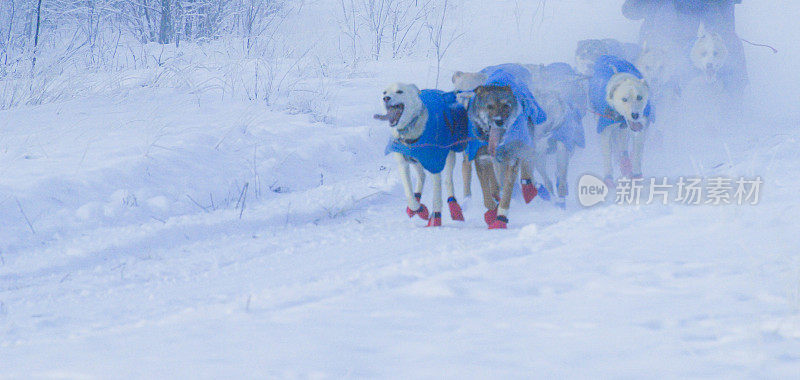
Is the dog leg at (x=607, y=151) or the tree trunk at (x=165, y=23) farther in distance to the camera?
the tree trunk at (x=165, y=23)

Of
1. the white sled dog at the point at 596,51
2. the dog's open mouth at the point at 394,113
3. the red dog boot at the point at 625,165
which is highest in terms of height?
the white sled dog at the point at 596,51

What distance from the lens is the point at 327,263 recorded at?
12.2 ft

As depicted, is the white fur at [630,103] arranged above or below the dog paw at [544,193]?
above

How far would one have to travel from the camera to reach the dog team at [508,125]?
4738mm

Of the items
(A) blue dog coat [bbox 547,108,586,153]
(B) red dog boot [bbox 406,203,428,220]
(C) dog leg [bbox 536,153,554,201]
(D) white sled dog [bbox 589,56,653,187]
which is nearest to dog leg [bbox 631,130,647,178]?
(D) white sled dog [bbox 589,56,653,187]

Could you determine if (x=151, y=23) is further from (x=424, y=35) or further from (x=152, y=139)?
(x=152, y=139)

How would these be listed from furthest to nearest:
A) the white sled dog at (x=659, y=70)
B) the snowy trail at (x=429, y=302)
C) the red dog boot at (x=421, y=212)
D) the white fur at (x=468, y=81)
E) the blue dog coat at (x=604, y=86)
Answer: the white sled dog at (x=659, y=70), the blue dog coat at (x=604, y=86), the white fur at (x=468, y=81), the red dog boot at (x=421, y=212), the snowy trail at (x=429, y=302)

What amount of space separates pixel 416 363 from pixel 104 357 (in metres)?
0.74

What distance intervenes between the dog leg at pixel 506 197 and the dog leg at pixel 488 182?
123mm

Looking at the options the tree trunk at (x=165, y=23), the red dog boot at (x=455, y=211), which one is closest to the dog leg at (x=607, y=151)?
the red dog boot at (x=455, y=211)

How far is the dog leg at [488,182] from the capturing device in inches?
199

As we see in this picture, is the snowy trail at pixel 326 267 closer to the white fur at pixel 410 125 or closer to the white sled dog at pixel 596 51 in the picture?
the white fur at pixel 410 125

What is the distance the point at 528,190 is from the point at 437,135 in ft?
3.01

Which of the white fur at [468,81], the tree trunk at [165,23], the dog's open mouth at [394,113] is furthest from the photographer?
the tree trunk at [165,23]
